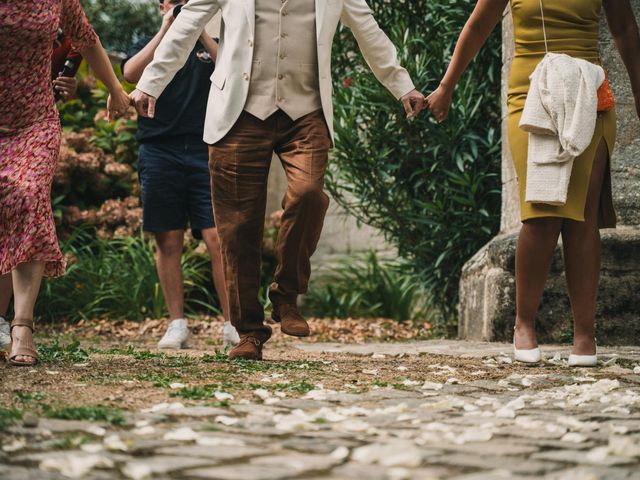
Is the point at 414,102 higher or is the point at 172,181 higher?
the point at 414,102

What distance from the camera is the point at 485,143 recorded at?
6.45m

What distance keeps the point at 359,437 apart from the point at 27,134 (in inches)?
89.4

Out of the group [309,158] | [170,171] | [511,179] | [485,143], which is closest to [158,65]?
[309,158]

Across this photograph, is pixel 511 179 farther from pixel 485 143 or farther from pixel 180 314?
pixel 180 314

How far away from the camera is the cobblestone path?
1.98m

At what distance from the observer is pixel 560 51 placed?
415 centimetres

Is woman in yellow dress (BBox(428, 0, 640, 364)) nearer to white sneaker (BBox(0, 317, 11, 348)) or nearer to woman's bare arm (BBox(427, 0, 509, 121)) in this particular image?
woman's bare arm (BBox(427, 0, 509, 121))

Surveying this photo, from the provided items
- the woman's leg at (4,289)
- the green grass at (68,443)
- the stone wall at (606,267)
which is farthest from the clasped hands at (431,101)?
the green grass at (68,443)

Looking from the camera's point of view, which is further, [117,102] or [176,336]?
[176,336]

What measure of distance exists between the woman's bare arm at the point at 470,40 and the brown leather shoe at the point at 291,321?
3.90 ft

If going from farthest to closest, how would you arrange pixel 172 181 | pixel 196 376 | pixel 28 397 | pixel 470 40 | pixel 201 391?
pixel 172 181
pixel 470 40
pixel 196 376
pixel 201 391
pixel 28 397

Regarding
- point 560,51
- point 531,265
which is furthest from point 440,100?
point 531,265

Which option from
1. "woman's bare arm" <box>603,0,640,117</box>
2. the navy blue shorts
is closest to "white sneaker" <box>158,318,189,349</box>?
the navy blue shorts

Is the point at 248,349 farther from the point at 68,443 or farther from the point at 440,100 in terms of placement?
the point at 68,443
